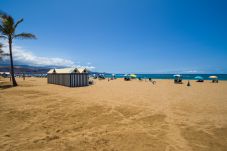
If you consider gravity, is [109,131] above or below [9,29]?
below

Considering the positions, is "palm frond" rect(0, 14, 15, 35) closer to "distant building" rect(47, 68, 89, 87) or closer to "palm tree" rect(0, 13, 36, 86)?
"palm tree" rect(0, 13, 36, 86)

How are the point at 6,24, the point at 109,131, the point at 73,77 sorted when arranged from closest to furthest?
the point at 109,131 → the point at 6,24 → the point at 73,77

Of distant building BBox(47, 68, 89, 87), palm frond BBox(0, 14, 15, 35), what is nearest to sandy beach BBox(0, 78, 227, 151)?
distant building BBox(47, 68, 89, 87)

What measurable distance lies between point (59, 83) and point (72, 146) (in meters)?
25.9

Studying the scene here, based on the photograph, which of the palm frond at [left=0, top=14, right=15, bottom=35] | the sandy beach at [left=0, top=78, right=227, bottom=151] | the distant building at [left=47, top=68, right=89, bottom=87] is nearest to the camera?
the sandy beach at [left=0, top=78, right=227, bottom=151]

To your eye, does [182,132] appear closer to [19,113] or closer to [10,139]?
[10,139]

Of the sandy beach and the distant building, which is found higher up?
the distant building

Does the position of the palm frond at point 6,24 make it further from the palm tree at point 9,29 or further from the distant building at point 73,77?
the distant building at point 73,77

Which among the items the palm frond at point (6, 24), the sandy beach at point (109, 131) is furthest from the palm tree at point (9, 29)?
the sandy beach at point (109, 131)

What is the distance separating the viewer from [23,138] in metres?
5.07

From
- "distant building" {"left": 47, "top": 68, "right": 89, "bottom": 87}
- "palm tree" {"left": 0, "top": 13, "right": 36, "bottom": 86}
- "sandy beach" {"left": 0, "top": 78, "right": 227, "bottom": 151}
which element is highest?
"palm tree" {"left": 0, "top": 13, "right": 36, "bottom": 86}

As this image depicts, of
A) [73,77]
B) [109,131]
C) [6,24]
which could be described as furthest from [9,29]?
[109,131]

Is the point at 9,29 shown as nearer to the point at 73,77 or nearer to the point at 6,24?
the point at 6,24

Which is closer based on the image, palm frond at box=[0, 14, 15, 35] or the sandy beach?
the sandy beach
